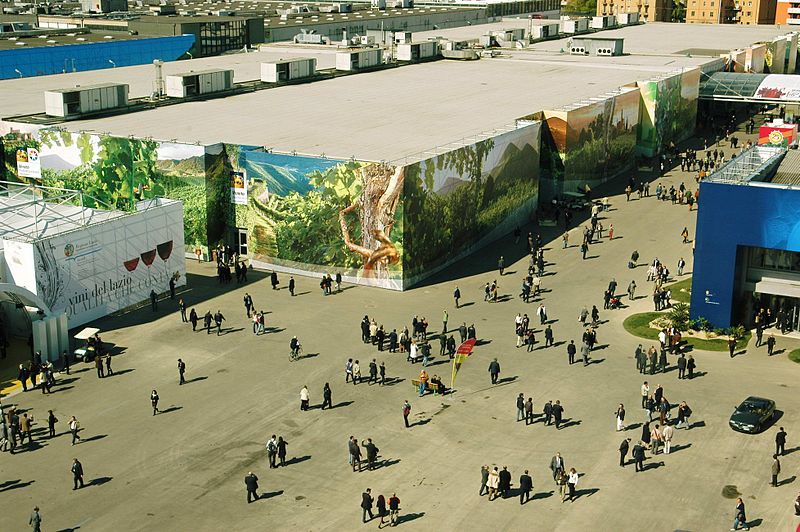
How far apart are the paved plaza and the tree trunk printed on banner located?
8.83ft

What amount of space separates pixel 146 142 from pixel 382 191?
49.7ft

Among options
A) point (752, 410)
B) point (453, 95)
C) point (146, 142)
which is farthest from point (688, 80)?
point (752, 410)

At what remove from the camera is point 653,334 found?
50.8 m

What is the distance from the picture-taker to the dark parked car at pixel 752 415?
40094 mm

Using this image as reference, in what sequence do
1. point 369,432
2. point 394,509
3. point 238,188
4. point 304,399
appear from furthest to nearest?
1. point 238,188
2. point 304,399
3. point 369,432
4. point 394,509

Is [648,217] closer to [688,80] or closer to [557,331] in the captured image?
[557,331]

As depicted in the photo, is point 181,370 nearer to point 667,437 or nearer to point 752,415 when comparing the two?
point 667,437

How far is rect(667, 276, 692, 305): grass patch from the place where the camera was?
55.9 meters

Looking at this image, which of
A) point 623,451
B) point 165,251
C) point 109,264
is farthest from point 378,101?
point 623,451

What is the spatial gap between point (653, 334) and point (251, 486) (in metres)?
23.5

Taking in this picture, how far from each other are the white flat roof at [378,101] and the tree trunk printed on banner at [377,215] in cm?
281

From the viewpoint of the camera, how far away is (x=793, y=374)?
46125 millimetres

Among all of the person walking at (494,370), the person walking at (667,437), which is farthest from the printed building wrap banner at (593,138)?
the person walking at (667,437)

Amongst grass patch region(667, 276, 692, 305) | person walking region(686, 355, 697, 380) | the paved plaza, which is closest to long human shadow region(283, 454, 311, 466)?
the paved plaza
